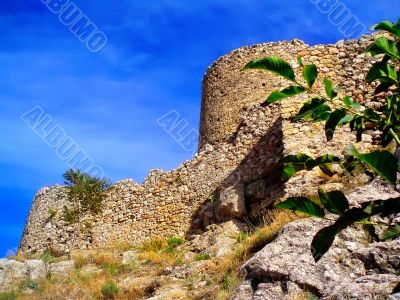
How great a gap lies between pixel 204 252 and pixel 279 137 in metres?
2.77

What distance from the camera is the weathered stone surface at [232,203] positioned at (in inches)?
402

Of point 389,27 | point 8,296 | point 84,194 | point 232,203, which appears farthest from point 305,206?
point 84,194

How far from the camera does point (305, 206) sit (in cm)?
245

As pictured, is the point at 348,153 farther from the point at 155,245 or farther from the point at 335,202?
the point at 155,245

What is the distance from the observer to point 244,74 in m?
15.8

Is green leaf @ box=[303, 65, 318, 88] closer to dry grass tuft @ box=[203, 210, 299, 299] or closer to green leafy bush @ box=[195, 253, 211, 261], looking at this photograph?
dry grass tuft @ box=[203, 210, 299, 299]

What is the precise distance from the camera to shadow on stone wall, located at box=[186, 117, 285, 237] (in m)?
10.0

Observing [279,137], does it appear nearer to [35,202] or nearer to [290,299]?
[290,299]

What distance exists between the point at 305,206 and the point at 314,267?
3591mm

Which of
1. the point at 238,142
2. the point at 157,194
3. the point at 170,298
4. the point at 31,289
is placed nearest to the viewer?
the point at 170,298

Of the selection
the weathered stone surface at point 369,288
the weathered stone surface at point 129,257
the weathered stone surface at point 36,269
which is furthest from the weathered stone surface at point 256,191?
the weathered stone surface at point 369,288

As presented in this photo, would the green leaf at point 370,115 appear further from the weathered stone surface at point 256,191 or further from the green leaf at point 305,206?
the weathered stone surface at point 256,191

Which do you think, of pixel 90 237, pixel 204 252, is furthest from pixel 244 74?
pixel 204 252

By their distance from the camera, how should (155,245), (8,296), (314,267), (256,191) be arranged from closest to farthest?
(314,267), (8,296), (256,191), (155,245)
